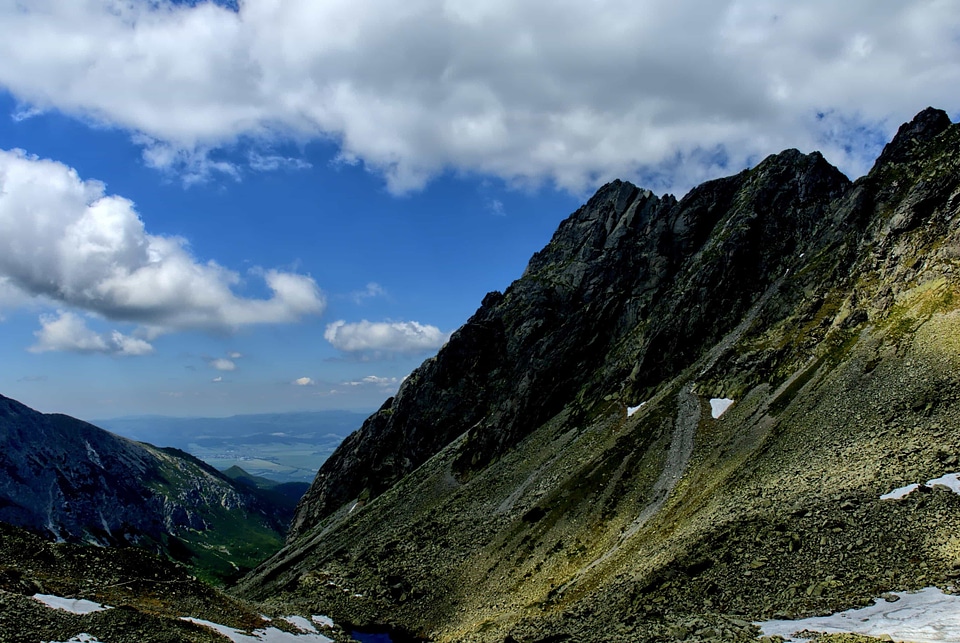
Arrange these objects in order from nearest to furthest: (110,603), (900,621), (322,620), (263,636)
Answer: (900,621) → (110,603) → (263,636) → (322,620)

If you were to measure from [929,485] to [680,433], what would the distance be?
133 feet

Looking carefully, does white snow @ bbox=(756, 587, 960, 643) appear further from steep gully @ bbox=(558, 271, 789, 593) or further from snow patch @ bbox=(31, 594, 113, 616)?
snow patch @ bbox=(31, 594, 113, 616)

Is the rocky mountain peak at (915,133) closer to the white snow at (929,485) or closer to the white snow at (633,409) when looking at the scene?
the white snow at (633,409)

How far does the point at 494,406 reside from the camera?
138 metres

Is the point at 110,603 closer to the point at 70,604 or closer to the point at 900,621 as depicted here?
the point at 70,604

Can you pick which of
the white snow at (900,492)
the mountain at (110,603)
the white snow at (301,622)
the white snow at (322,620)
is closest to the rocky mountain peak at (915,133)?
the white snow at (900,492)

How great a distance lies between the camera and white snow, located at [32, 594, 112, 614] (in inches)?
1409

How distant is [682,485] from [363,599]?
45.4 m

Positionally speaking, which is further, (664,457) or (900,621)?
(664,457)

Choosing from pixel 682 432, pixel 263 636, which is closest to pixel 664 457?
pixel 682 432

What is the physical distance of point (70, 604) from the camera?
3669 centimetres

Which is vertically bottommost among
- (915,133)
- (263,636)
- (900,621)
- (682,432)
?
(263,636)

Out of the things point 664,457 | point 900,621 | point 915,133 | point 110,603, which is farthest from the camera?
point 915,133

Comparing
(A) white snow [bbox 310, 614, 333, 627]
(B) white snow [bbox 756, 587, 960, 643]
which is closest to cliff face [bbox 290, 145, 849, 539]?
(A) white snow [bbox 310, 614, 333, 627]
